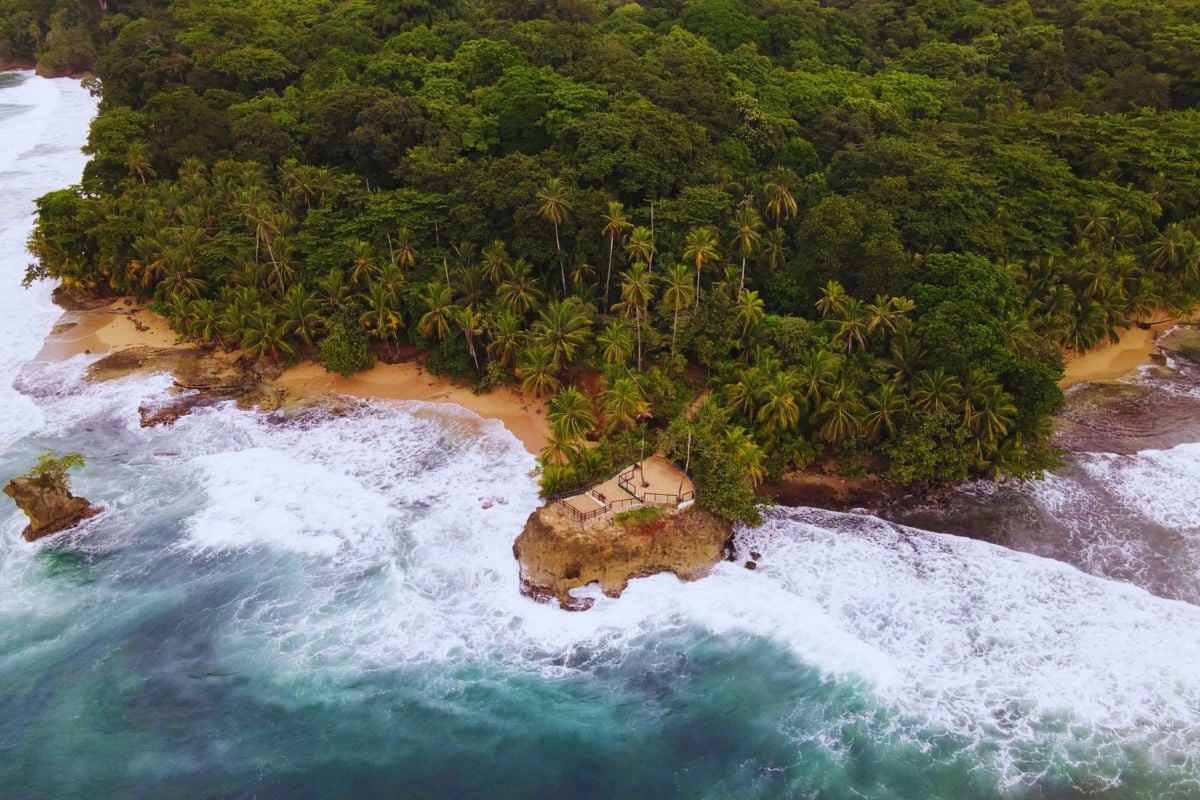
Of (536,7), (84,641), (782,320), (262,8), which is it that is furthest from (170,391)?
(262,8)

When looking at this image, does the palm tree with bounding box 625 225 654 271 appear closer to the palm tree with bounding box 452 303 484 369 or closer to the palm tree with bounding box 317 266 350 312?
the palm tree with bounding box 452 303 484 369

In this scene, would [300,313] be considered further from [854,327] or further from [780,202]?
[854,327]

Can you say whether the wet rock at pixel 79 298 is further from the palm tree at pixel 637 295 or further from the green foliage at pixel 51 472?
the palm tree at pixel 637 295

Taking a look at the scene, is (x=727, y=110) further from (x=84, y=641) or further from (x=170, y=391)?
(x=84, y=641)

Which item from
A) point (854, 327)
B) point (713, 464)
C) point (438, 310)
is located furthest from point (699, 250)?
point (438, 310)

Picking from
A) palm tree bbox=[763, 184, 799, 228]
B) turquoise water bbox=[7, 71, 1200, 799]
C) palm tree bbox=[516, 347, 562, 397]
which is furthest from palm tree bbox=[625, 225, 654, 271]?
turquoise water bbox=[7, 71, 1200, 799]
